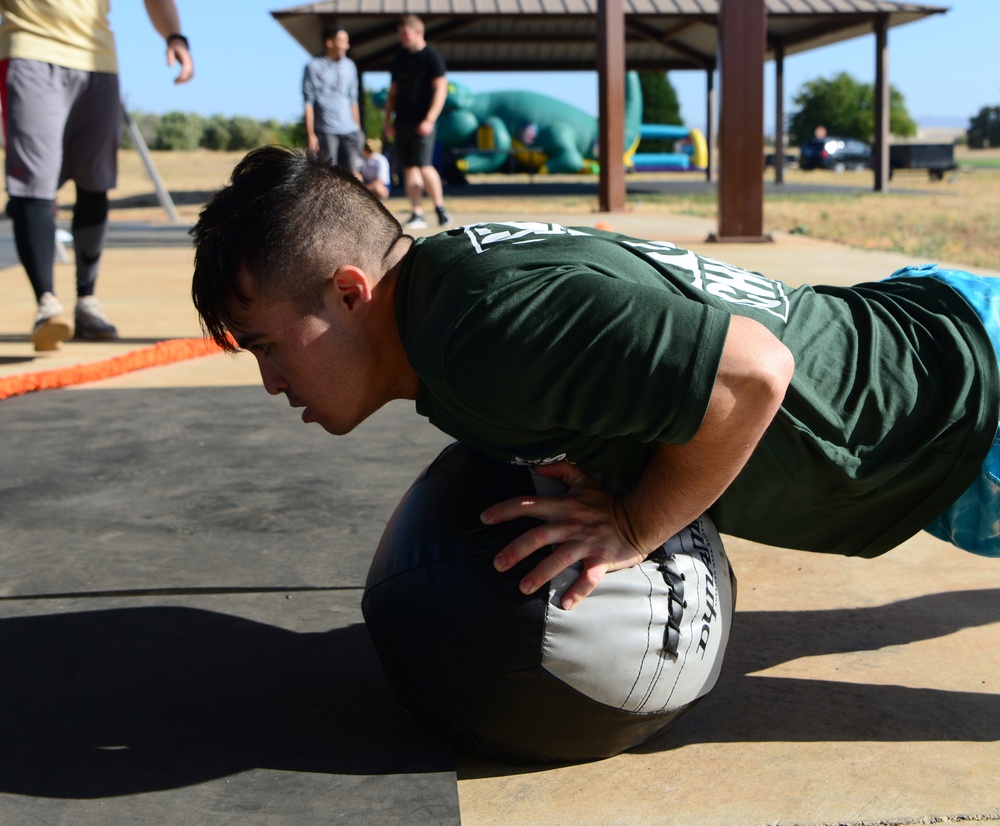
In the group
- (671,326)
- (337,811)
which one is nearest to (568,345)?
(671,326)

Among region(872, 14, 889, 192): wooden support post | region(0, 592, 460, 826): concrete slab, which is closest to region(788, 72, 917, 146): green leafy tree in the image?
region(872, 14, 889, 192): wooden support post

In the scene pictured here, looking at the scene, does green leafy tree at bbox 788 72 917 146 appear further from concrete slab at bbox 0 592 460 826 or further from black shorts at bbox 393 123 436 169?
concrete slab at bbox 0 592 460 826

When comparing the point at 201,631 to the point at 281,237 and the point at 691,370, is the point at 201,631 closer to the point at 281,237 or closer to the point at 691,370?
the point at 281,237

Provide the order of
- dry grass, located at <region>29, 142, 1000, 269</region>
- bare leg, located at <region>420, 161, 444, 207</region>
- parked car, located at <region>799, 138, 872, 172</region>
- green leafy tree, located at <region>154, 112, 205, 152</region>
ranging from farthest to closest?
green leafy tree, located at <region>154, 112, 205, 152</region>
parked car, located at <region>799, 138, 872, 172</region>
dry grass, located at <region>29, 142, 1000, 269</region>
bare leg, located at <region>420, 161, 444, 207</region>

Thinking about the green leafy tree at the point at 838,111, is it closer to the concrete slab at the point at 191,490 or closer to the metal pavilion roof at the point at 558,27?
the metal pavilion roof at the point at 558,27

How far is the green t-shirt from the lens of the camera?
4.71 feet

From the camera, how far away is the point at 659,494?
167 cm

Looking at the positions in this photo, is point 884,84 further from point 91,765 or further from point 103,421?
point 91,765

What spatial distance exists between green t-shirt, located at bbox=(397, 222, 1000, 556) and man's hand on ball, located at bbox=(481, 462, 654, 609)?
0.08 meters

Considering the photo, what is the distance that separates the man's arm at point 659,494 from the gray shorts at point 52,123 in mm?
3501

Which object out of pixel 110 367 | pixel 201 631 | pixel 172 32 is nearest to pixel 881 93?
pixel 172 32

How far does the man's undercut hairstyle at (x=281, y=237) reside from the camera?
164 centimetres

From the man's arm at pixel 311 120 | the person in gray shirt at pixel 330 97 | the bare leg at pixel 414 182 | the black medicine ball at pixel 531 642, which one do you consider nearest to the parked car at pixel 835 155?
the bare leg at pixel 414 182

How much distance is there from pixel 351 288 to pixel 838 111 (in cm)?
5239
